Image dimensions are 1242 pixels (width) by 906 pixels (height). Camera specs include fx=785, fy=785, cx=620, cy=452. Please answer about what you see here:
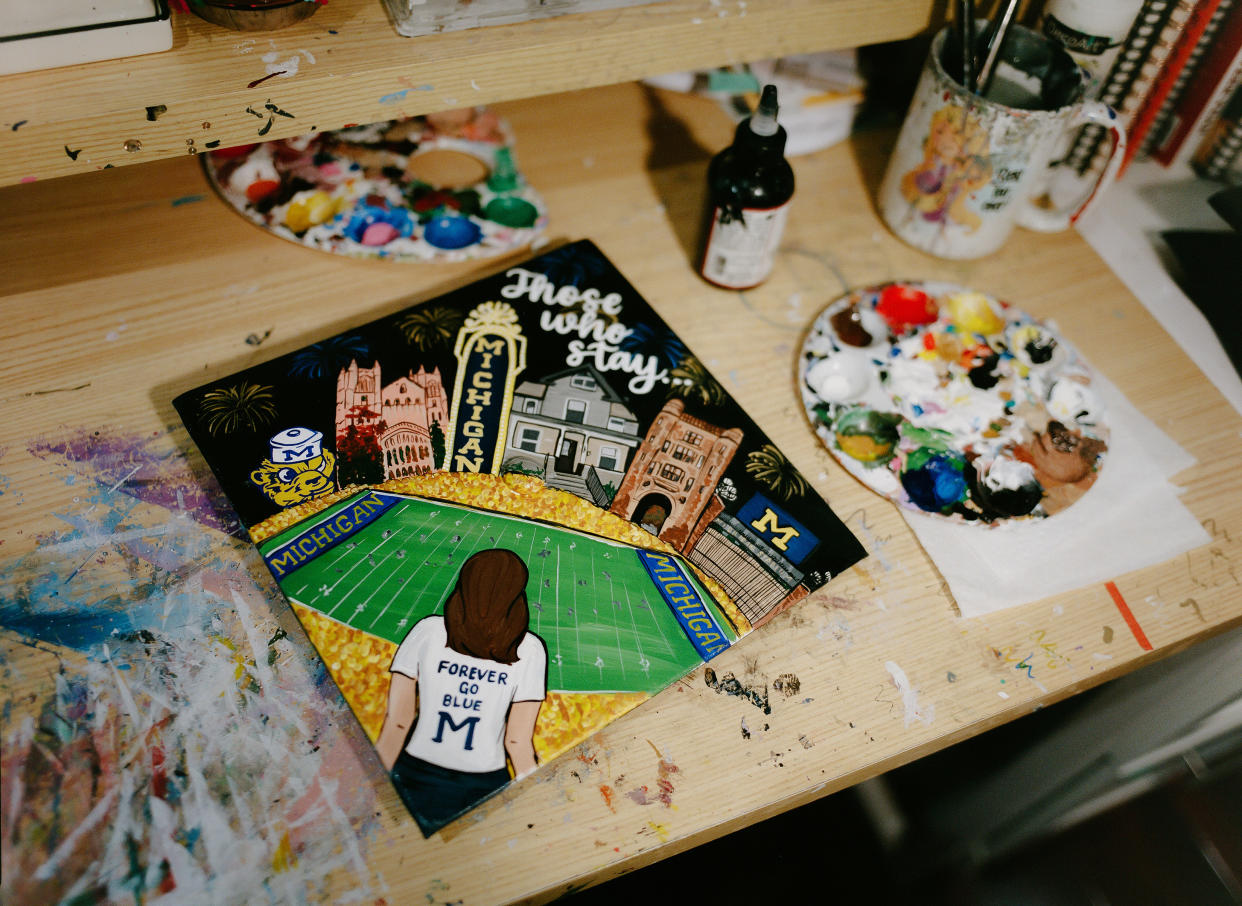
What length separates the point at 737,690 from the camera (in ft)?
1.82

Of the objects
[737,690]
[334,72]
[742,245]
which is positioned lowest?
[737,690]

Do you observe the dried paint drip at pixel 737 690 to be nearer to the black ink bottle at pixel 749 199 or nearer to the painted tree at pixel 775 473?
the painted tree at pixel 775 473

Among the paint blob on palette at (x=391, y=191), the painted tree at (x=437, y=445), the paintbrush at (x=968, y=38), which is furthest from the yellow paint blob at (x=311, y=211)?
the paintbrush at (x=968, y=38)

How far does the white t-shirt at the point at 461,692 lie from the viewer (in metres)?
0.49

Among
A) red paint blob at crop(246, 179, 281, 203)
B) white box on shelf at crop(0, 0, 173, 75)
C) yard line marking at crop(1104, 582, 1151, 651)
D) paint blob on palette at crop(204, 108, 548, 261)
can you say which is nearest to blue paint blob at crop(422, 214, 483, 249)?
paint blob on palette at crop(204, 108, 548, 261)

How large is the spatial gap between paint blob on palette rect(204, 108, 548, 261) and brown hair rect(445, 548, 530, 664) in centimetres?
33

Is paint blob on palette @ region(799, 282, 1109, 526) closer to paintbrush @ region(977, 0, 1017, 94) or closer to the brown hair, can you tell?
paintbrush @ region(977, 0, 1017, 94)

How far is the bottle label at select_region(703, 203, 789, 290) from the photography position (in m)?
0.68

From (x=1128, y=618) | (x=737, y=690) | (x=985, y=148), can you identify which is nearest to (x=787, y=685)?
(x=737, y=690)

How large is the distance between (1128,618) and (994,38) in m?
0.50

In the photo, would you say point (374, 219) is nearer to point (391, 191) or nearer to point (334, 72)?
point (391, 191)

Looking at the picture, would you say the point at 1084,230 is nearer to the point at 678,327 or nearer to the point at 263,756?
the point at 678,327

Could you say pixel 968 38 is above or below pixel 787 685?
above

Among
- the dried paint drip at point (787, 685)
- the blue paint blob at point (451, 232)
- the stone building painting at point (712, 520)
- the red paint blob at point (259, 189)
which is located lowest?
the dried paint drip at point (787, 685)
